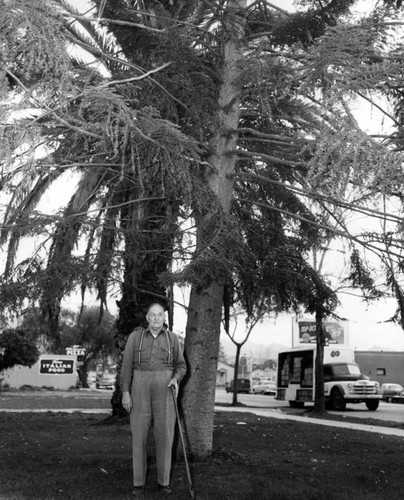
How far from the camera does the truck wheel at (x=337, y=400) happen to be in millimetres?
26831

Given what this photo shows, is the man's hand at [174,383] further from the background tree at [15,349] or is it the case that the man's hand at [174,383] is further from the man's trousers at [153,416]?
the background tree at [15,349]

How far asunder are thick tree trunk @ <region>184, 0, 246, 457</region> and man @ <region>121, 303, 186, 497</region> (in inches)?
60.7

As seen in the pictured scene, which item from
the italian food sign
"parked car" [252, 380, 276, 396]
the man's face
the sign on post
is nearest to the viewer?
the man's face

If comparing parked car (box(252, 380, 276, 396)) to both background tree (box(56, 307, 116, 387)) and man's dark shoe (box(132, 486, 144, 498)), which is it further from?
man's dark shoe (box(132, 486, 144, 498))

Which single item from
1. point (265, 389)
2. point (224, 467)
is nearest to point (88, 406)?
point (224, 467)

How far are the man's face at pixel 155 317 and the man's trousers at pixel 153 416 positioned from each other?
43 centimetres

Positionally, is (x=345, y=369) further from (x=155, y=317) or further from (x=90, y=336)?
(x=90, y=336)

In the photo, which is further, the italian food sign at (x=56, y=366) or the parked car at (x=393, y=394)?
the italian food sign at (x=56, y=366)

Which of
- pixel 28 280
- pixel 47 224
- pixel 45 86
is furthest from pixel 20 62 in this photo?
pixel 28 280

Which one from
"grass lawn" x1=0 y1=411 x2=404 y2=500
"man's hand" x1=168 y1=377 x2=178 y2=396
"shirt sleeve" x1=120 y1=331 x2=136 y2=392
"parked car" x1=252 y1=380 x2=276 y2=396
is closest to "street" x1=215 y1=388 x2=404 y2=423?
"grass lawn" x1=0 y1=411 x2=404 y2=500

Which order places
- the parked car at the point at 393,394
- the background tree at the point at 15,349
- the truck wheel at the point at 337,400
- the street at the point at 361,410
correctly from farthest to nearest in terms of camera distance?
the parked car at the point at 393,394 → the background tree at the point at 15,349 → the truck wheel at the point at 337,400 → the street at the point at 361,410

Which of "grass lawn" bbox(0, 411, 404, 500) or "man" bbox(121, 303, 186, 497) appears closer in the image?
"man" bbox(121, 303, 186, 497)

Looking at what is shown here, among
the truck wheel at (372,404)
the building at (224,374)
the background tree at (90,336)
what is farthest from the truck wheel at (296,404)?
the building at (224,374)

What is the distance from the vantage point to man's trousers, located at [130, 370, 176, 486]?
612 centimetres
